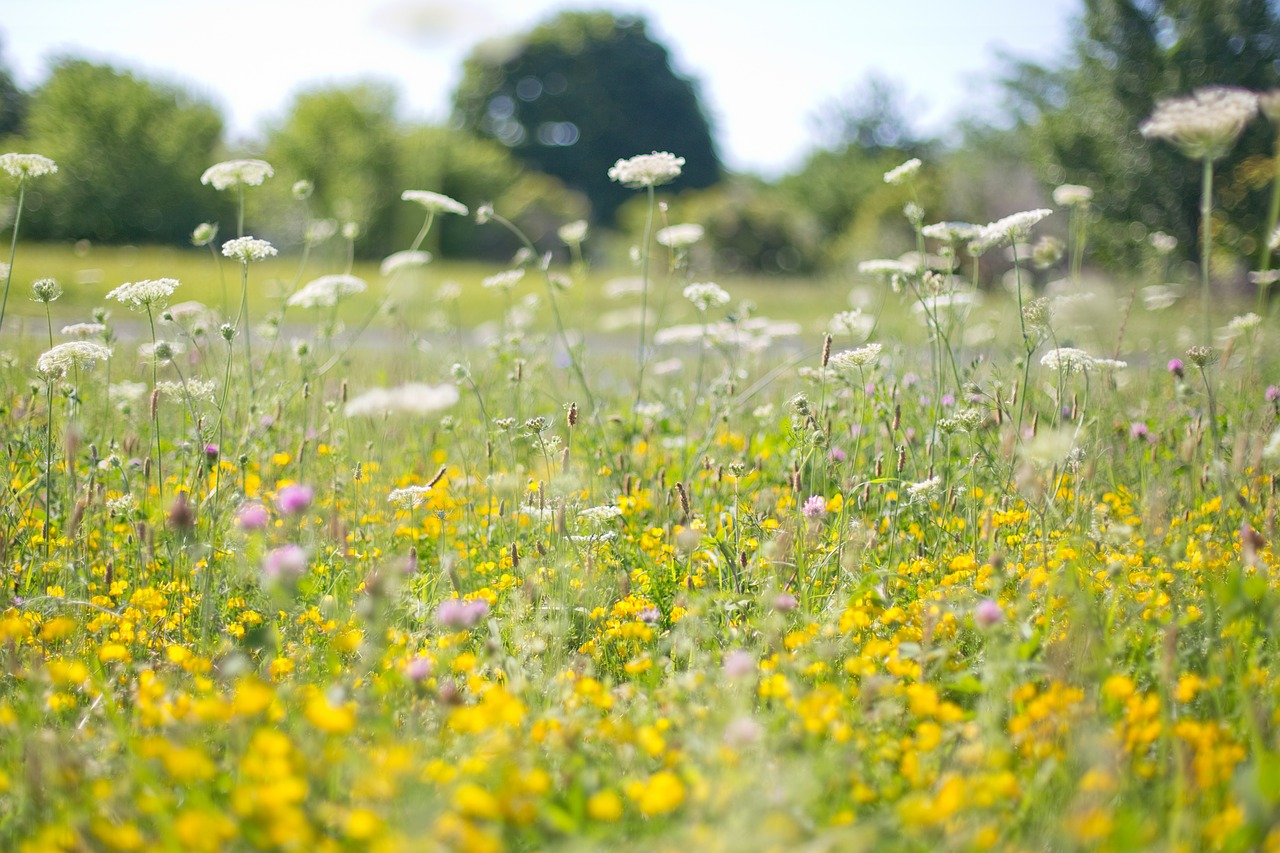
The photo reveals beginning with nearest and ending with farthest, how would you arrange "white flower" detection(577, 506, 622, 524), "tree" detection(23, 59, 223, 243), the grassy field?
the grassy field < "white flower" detection(577, 506, 622, 524) < "tree" detection(23, 59, 223, 243)

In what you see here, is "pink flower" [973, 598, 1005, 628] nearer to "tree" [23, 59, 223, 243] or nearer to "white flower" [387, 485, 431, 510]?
"white flower" [387, 485, 431, 510]

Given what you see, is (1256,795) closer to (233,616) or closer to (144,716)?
(144,716)

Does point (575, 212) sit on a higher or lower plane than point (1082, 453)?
higher

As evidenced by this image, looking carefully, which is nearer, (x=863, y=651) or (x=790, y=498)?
(x=863, y=651)

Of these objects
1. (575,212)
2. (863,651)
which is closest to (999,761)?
(863,651)

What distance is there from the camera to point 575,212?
33.8 m

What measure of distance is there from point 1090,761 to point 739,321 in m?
2.64

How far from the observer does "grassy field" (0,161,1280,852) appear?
4.98 ft

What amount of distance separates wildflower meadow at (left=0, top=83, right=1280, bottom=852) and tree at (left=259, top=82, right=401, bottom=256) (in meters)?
21.8

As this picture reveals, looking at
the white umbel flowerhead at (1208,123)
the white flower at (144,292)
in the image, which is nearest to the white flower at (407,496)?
the white flower at (144,292)

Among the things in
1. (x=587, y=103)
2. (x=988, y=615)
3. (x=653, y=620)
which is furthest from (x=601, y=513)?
(x=587, y=103)

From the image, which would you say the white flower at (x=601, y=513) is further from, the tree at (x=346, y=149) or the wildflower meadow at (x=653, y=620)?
the tree at (x=346, y=149)

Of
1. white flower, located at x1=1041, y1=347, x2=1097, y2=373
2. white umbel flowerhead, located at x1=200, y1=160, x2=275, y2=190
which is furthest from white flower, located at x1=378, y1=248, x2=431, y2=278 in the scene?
white flower, located at x1=1041, y1=347, x2=1097, y2=373

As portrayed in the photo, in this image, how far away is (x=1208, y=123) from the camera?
7.43 feet
